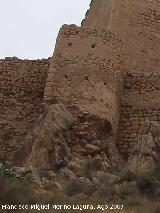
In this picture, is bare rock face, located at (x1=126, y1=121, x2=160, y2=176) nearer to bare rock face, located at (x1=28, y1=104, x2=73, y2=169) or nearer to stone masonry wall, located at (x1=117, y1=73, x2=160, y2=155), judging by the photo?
bare rock face, located at (x1=28, y1=104, x2=73, y2=169)

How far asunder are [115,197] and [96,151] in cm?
313

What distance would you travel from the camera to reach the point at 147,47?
1870 cm

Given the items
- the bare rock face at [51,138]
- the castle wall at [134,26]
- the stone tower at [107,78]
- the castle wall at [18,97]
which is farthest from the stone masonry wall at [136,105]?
the castle wall at [18,97]

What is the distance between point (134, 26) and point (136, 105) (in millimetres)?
3340

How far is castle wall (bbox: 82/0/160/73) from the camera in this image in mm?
18062

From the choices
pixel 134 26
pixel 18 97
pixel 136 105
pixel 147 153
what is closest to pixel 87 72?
pixel 136 105

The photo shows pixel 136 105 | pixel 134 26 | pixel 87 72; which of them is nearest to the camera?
pixel 87 72

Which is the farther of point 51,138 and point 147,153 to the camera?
point 51,138

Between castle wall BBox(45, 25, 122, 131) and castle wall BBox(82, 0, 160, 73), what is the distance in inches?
61.1

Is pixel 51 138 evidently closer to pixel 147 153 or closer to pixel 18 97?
pixel 147 153

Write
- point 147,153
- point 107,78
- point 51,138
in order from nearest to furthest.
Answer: point 147,153 → point 51,138 → point 107,78

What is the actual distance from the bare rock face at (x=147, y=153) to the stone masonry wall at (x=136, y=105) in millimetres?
1783

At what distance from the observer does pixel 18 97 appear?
666 inches

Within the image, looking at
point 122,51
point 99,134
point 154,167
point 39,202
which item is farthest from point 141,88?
point 39,202
